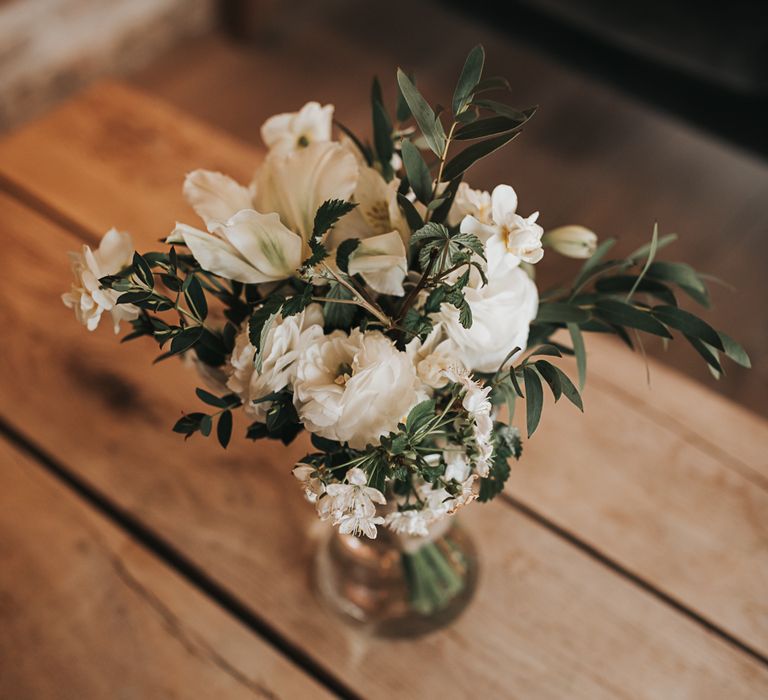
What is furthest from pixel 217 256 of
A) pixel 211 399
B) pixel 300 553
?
pixel 300 553

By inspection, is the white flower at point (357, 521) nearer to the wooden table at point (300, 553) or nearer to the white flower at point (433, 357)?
the white flower at point (433, 357)

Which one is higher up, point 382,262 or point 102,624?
point 382,262

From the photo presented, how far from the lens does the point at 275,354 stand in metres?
0.54

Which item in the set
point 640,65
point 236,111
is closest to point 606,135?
point 640,65

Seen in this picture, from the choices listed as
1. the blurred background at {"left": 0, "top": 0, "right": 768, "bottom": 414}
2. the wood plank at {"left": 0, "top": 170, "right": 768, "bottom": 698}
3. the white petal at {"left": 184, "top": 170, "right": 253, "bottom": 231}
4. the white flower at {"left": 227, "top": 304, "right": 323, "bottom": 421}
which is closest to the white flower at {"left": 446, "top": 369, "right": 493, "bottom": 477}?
the white flower at {"left": 227, "top": 304, "right": 323, "bottom": 421}

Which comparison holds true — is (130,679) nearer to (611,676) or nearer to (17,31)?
(611,676)

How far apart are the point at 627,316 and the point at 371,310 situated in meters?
0.24

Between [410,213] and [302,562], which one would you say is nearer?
[410,213]

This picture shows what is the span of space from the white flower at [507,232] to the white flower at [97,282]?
263 millimetres

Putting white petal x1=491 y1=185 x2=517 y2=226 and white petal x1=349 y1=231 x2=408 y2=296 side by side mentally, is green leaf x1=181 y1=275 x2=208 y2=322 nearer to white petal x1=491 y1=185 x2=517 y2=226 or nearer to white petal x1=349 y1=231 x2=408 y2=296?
white petal x1=349 y1=231 x2=408 y2=296

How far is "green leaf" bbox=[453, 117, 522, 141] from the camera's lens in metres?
0.58

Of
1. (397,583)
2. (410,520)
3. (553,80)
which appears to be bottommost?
(553,80)

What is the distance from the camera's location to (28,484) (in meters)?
0.93

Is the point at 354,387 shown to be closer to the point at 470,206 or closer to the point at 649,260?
the point at 470,206
